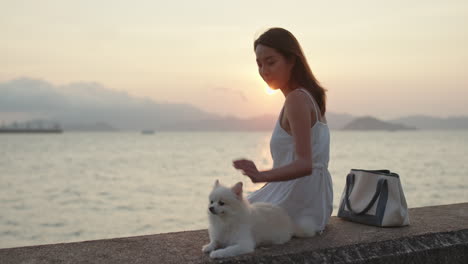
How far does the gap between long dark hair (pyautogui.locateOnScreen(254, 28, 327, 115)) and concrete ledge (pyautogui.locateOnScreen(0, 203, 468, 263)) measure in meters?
1.15

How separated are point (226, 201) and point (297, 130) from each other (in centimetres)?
80

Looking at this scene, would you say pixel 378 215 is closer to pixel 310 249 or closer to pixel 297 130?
pixel 310 249

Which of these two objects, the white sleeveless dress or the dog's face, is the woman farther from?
the dog's face

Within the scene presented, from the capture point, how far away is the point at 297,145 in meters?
3.60

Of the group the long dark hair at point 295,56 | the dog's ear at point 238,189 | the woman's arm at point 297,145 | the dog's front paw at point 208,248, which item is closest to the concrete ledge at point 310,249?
the dog's front paw at point 208,248

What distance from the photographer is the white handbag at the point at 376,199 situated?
13.8ft

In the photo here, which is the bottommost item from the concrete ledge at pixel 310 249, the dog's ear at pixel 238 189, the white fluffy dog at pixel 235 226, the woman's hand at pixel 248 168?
the concrete ledge at pixel 310 249

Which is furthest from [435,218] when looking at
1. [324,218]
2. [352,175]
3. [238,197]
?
[238,197]

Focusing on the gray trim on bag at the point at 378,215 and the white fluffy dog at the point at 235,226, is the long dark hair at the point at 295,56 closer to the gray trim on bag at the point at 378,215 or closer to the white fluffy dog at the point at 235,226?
the gray trim on bag at the point at 378,215

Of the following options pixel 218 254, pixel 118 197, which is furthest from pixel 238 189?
pixel 118 197

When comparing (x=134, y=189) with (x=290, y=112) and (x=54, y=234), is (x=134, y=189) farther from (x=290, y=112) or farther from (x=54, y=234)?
(x=290, y=112)

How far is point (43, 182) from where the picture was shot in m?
33.8

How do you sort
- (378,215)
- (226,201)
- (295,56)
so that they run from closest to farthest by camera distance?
1. (226,201)
2. (295,56)
3. (378,215)

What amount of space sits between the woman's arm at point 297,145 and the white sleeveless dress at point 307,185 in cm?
26
